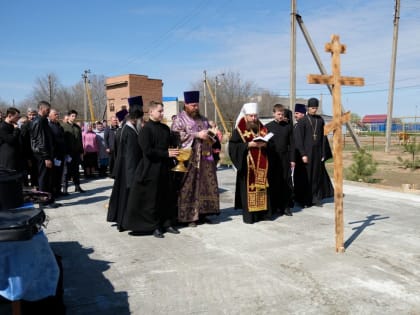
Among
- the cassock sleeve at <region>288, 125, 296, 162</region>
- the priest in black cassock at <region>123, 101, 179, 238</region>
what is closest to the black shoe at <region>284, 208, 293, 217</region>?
the cassock sleeve at <region>288, 125, 296, 162</region>

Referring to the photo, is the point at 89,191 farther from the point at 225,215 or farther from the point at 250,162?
the point at 250,162

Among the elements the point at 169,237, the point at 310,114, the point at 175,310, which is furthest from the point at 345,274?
the point at 310,114

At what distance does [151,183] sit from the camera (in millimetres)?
5898

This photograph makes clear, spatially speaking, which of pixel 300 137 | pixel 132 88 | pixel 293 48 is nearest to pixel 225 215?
pixel 300 137

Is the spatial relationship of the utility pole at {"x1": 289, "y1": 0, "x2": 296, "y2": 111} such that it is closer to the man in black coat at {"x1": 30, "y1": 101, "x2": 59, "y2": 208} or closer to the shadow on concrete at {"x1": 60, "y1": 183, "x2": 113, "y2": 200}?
the shadow on concrete at {"x1": 60, "y1": 183, "x2": 113, "y2": 200}

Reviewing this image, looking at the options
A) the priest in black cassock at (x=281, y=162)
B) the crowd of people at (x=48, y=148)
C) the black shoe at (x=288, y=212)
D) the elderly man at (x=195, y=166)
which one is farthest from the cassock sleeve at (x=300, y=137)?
the crowd of people at (x=48, y=148)

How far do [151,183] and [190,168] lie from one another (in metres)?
0.76

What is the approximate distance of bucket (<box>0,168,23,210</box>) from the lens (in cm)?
319

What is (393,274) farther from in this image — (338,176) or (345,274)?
(338,176)

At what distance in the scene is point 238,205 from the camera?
7.03m

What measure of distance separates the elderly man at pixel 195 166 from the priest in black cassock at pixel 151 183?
1.48ft

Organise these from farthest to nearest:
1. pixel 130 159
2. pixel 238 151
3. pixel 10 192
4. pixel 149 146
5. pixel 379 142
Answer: pixel 379 142 → pixel 238 151 → pixel 130 159 → pixel 149 146 → pixel 10 192

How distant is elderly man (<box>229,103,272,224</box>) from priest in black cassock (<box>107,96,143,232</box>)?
154 centimetres

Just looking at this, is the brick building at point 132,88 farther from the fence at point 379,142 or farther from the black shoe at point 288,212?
the black shoe at point 288,212
